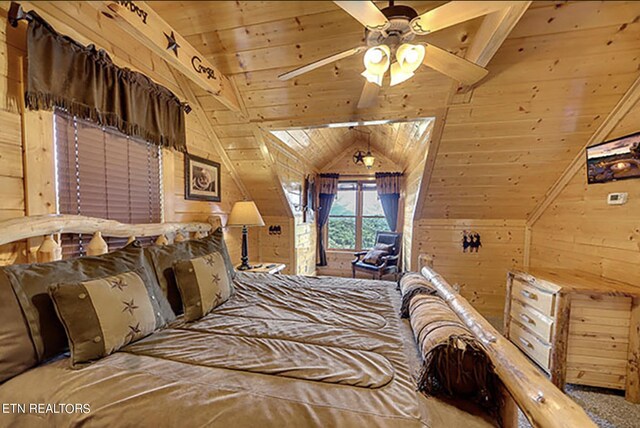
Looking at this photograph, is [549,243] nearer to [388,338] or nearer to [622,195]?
[622,195]

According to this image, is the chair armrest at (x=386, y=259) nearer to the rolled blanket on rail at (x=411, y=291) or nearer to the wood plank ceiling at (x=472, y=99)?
the wood plank ceiling at (x=472, y=99)

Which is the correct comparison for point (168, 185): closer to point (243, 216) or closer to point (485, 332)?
point (243, 216)

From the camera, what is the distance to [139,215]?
6.48ft

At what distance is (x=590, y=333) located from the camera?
1969 millimetres

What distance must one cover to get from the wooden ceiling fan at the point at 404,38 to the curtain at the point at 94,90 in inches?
43.9

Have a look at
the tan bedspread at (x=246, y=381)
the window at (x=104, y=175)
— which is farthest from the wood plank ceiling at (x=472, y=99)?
the tan bedspread at (x=246, y=381)

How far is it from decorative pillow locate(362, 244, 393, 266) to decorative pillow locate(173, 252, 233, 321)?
10.3ft

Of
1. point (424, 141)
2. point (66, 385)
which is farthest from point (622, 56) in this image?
point (66, 385)

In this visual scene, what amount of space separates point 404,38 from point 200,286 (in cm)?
165

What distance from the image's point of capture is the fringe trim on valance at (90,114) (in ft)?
4.11

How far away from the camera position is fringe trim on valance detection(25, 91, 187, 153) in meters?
1.25

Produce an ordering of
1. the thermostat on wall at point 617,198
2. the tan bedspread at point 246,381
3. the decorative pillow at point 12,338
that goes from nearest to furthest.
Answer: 1. the tan bedspread at point 246,381
2. the decorative pillow at point 12,338
3. the thermostat on wall at point 617,198

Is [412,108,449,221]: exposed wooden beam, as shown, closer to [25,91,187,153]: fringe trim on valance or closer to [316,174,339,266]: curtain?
[316,174,339,266]: curtain

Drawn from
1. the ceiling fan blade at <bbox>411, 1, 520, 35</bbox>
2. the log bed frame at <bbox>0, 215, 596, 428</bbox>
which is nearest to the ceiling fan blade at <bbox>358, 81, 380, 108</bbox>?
the ceiling fan blade at <bbox>411, 1, 520, 35</bbox>
